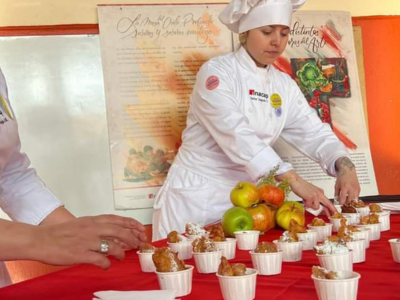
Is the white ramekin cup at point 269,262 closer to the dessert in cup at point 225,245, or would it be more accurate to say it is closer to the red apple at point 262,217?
the dessert in cup at point 225,245

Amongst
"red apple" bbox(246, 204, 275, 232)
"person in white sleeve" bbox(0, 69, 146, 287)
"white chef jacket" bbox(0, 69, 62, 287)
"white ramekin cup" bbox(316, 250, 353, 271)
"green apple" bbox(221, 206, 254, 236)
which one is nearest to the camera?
"person in white sleeve" bbox(0, 69, 146, 287)

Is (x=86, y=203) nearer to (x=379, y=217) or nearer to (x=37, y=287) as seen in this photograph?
(x=379, y=217)

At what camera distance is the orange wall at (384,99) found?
450cm

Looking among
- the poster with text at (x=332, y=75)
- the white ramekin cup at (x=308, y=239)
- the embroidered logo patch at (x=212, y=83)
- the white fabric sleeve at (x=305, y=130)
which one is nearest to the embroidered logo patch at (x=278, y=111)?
the white fabric sleeve at (x=305, y=130)

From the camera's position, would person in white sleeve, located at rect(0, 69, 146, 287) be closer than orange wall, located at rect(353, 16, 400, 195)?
Yes

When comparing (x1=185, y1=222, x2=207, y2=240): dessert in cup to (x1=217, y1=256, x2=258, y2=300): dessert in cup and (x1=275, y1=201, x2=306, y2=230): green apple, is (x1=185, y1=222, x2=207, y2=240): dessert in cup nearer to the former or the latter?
(x1=275, y1=201, x2=306, y2=230): green apple

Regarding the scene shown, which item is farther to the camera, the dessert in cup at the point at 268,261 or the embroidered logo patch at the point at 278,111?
the embroidered logo patch at the point at 278,111

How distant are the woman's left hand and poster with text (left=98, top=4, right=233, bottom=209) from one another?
4.17 ft

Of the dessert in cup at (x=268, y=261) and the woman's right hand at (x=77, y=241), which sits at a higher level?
the woman's right hand at (x=77, y=241)

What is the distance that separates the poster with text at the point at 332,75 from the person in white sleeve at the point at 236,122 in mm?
883

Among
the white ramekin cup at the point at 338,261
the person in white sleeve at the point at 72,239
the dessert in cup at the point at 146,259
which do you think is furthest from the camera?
the dessert in cup at the point at 146,259

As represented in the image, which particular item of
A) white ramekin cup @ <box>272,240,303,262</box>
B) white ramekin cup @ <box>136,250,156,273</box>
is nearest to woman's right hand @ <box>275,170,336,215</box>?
white ramekin cup @ <box>272,240,303,262</box>

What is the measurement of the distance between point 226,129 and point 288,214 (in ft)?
2.48

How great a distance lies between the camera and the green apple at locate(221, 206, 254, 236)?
2.15m
